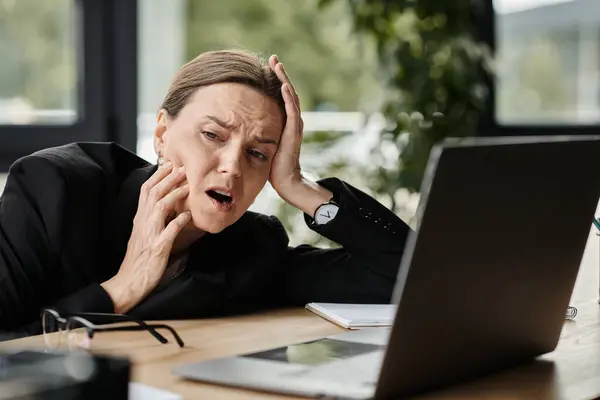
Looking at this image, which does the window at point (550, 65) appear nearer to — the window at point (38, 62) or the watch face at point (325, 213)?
the window at point (38, 62)

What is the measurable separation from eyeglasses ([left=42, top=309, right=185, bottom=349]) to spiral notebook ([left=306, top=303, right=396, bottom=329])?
1.01ft

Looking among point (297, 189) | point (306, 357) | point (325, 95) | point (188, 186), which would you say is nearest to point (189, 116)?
point (188, 186)

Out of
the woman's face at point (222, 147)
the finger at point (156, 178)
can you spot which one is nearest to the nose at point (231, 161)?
the woman's face at point (222, 147)

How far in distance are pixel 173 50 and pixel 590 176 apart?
8.51ft

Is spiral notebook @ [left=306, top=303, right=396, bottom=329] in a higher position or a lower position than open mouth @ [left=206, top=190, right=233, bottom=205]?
lower

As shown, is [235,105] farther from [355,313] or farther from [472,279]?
[472,279]

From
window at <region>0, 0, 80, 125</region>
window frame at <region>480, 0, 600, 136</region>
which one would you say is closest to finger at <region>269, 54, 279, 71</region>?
window at <region>0, 0, 80, 125</region>

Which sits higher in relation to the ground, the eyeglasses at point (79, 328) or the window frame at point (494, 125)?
the window frame at point (494, 125)

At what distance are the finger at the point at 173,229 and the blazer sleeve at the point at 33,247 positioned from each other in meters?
0.14

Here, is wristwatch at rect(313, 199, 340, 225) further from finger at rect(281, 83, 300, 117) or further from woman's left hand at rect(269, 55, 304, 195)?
finger at rect(281, 83, 300, 117)

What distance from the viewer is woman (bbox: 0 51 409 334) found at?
5.39ft

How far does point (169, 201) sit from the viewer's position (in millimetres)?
1683

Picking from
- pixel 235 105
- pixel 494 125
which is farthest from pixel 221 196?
pixel 494 125

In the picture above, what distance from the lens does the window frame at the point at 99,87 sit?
3314 millimetres
